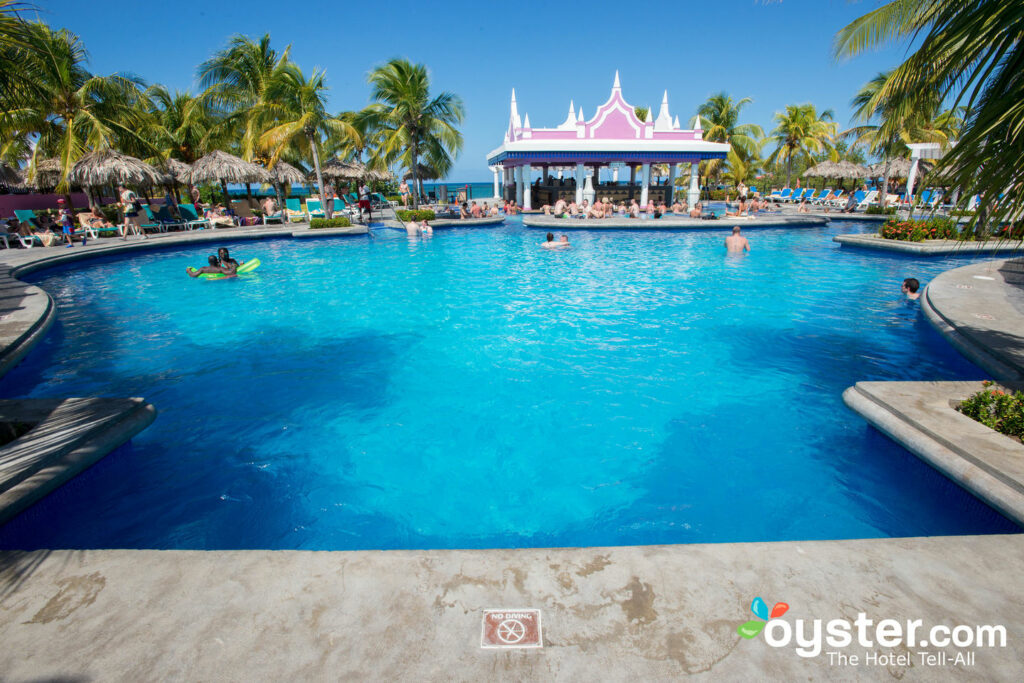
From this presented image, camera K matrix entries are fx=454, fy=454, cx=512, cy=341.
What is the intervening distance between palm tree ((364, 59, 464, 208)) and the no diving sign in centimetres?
2497

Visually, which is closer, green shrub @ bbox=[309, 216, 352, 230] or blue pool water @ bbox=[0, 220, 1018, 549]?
blue pool water @ bbox=[0, 220, 1018, 549]

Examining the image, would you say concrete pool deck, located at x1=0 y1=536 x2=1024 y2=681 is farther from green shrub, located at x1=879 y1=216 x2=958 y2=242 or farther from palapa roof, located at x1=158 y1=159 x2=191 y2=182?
palapa roof, located at x1=158 y1=159 x2=191 y2=182

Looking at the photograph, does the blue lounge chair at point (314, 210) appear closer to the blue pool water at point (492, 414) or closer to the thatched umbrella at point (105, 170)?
the thatched umbrella at point (105, 170)

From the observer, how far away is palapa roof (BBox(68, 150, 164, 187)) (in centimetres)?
1773

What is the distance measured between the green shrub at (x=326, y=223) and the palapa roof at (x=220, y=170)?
4861mm

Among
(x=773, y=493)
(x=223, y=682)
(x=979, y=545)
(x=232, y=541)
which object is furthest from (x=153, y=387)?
(x=979, y=545)

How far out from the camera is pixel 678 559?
2.52 m

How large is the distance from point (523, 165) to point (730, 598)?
29.4 meters

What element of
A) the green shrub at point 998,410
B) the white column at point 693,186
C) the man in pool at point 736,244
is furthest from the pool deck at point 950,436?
the white column at point 693,186

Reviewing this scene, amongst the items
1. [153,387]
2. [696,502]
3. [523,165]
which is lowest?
[696,502]

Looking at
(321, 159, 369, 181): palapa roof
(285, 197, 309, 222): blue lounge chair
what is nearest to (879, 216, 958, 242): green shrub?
(285, 197, 309, 222): blue lounge chair

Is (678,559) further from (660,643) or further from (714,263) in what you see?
(714,263)

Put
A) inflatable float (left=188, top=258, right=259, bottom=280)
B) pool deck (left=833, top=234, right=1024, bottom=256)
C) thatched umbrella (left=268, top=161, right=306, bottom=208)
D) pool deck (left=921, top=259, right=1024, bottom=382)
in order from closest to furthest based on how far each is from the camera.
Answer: pool deck (left=921, top=259, right=1024, bottom=382)
inflatable float (left=188, top=258, right=259, bottom=280)
pool deck (left=833, top=234, right=1024, bottom=256)
thatched umbrella (left=268, top=161, right=306, bottom=208)

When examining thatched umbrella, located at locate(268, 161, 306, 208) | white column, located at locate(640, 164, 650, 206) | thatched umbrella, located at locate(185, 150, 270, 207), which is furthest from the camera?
white column, located at locate(640, 164, 650, 206)
